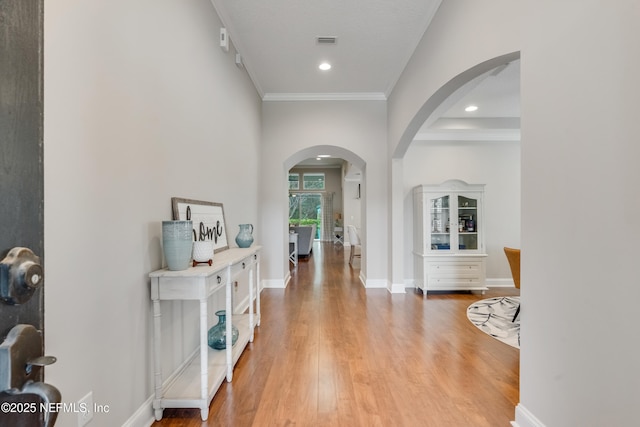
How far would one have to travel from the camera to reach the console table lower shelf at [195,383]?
1.69 metres

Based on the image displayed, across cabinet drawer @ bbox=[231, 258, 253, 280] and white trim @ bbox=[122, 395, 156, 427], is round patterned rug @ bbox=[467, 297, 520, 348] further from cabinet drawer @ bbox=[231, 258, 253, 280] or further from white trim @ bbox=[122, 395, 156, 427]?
white trim @ bbox=[122, 395, 156, 427]

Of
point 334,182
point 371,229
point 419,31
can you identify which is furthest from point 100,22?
point 334,182

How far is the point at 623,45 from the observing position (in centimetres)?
109

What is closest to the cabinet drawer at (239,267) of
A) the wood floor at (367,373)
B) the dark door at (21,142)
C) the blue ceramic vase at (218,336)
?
the blue ceramic vase at (218,336)

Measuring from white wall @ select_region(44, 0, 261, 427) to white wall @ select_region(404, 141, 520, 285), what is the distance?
3.81 m

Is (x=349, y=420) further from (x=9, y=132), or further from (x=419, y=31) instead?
(x=419, y=31)

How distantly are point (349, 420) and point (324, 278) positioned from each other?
382cm

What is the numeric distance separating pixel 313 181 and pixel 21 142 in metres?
12.3

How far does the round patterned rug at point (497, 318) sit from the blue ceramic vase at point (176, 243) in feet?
9.59

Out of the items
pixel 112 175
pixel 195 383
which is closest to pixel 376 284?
pixel 195 383

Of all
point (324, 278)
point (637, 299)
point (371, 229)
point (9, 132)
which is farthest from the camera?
point (324, 278)

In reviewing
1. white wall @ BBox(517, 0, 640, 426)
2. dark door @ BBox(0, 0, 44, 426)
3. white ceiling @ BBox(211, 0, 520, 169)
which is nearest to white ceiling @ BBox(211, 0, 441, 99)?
white ceiling @ BBox(211, 0, 520, 169)

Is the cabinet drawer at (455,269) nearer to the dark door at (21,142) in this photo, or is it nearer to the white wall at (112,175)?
the white wall at (112,175)

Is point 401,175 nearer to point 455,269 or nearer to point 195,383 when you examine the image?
point 455,269
